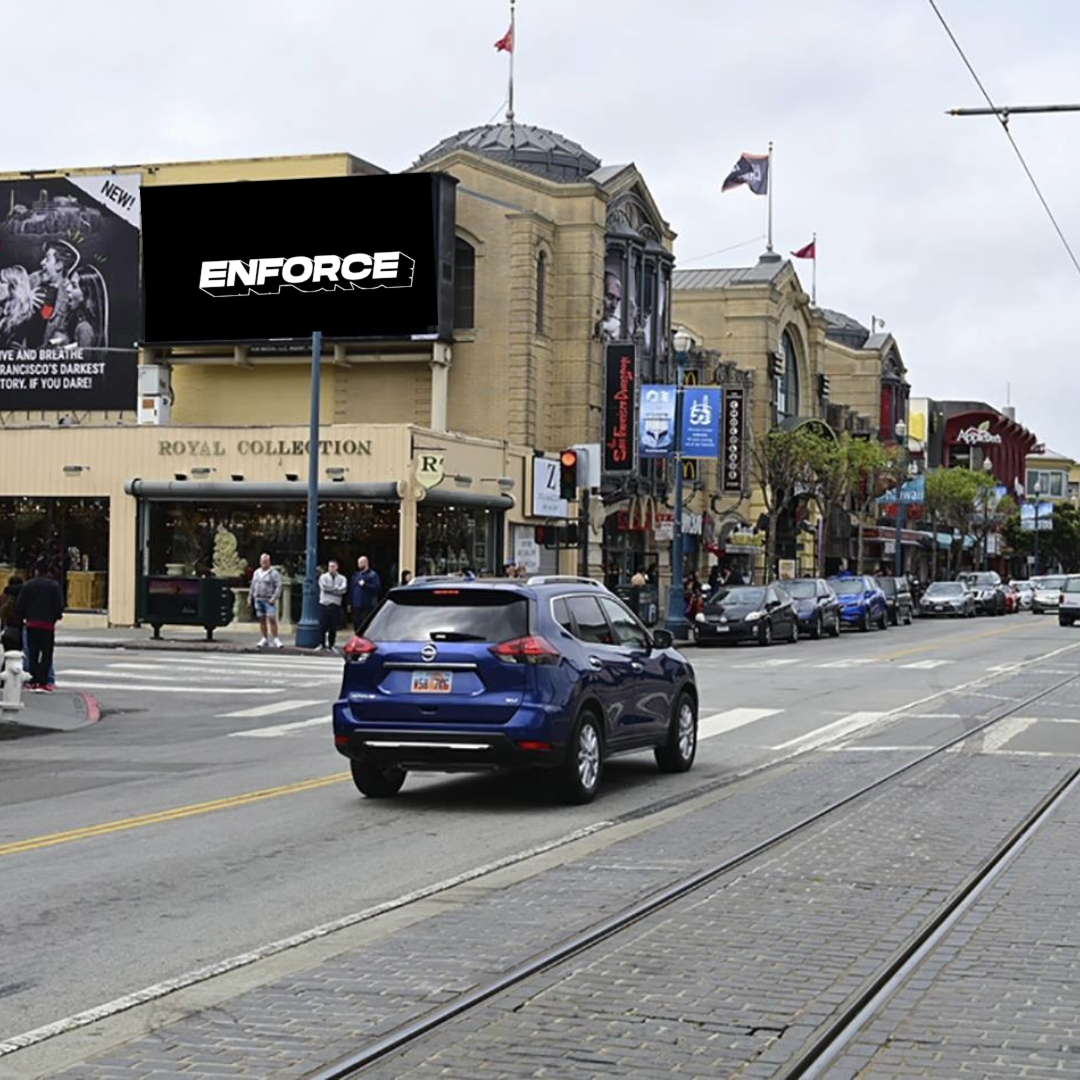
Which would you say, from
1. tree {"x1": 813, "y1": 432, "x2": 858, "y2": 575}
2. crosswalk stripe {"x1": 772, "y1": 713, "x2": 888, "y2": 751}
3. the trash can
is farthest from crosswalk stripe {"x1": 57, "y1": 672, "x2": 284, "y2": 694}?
tree {"x1": 813, "y1": 432, "x2": 858, "y2": 575}

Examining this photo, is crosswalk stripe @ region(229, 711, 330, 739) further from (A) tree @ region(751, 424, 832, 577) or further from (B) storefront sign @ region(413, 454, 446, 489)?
(A) tree @ region(751, 424, 832, 577)

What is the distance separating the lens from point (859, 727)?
20266 mm

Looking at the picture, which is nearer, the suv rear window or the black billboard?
the suv rear window

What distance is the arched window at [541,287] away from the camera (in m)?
49.3

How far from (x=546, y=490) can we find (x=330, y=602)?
14.6 m

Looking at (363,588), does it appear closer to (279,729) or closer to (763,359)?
(279,729)

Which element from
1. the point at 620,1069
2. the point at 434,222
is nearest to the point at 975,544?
the point at 434,222

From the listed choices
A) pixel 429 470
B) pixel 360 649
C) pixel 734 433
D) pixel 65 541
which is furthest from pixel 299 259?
pixel 360 649

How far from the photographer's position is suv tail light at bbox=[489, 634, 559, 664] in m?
13.2

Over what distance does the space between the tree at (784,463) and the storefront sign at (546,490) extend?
41.1 ft

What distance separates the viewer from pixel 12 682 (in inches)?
803

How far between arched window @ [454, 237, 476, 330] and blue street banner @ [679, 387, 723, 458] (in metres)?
6.49

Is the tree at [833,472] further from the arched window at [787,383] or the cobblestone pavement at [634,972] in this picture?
the cobblestone pavement at [634,972]

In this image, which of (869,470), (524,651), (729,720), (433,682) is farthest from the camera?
(869,470)
